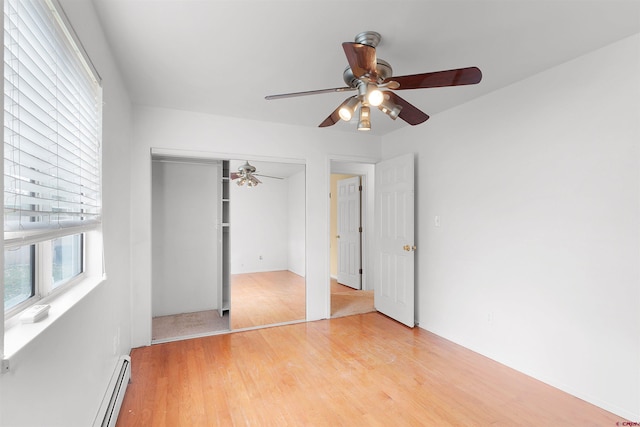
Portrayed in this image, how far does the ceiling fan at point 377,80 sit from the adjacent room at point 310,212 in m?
0.02

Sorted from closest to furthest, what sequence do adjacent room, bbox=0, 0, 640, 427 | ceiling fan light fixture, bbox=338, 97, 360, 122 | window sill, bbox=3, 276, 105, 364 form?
1. window sill, bbox=3, 276, 105, 364
2. adjacent room, bbox=0, 0, 640, 427
3. ceiling fan light fixture, bbox=338, 97, 360, 122

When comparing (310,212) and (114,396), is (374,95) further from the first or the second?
(114,396)

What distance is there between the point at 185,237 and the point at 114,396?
7.23 ft

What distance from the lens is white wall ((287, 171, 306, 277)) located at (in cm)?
400

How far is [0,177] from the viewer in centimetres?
88

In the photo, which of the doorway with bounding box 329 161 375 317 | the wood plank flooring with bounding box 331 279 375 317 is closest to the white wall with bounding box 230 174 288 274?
the wood plank flooring with bounding box 331 279 375 317

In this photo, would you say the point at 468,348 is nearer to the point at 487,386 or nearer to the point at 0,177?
the point at 487,386

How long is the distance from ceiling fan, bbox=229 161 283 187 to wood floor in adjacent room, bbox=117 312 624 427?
1740mm

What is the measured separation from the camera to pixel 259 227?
386cm

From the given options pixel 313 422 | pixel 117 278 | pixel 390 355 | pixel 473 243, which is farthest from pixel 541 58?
pixel 117 278

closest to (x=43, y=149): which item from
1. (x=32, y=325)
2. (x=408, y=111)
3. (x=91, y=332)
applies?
(x=32, y=325)

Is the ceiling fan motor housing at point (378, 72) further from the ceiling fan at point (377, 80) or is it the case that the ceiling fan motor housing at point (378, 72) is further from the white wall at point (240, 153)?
the white wall at point (240, 153)

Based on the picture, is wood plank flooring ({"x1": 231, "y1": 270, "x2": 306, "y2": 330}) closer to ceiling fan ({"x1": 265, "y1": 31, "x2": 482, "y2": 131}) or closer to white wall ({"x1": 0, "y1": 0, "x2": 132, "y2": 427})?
white wall ({"x1": 0, "y1": 0, "x2": 132, "y2": 427})

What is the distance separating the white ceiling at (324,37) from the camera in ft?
5.85
